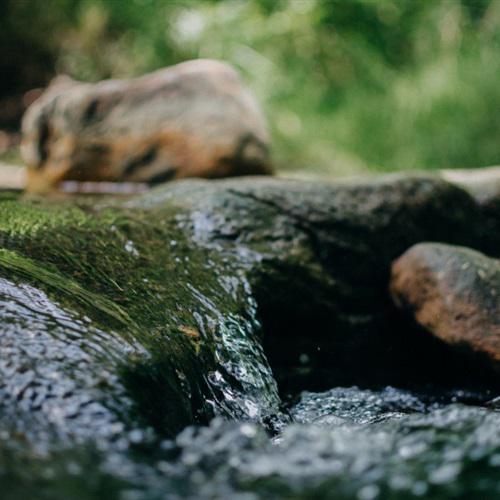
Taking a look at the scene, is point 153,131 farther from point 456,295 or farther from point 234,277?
point 456,295

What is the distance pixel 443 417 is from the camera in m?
1.59


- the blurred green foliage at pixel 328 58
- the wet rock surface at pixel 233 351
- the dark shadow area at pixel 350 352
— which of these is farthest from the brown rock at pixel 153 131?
the dark shadow area at pixel 350 352

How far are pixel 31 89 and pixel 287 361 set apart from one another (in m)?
8.21

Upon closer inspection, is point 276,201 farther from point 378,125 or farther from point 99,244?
point 378,125

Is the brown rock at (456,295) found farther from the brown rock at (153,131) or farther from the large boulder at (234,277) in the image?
the brown rock at (153,131)

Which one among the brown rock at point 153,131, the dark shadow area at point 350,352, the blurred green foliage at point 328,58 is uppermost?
the blurred green foliage at point 328,58

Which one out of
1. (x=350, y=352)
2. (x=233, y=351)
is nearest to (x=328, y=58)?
(x=350, y=352)

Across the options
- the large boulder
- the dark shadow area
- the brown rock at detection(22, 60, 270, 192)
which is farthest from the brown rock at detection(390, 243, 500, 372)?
the brown rock at detection(22, 60, 270, 192)

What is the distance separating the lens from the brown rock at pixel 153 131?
4711 mm

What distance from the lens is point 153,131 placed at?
16.0ft

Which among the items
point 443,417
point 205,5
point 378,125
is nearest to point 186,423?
point 443,417

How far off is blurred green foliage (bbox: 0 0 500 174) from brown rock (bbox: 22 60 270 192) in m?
1.80

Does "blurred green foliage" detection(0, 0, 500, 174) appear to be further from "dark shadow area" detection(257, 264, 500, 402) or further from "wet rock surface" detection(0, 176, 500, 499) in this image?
"dark shadow area" detection(257, 264, 500, 402)

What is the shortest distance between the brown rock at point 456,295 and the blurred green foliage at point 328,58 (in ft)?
12.1
